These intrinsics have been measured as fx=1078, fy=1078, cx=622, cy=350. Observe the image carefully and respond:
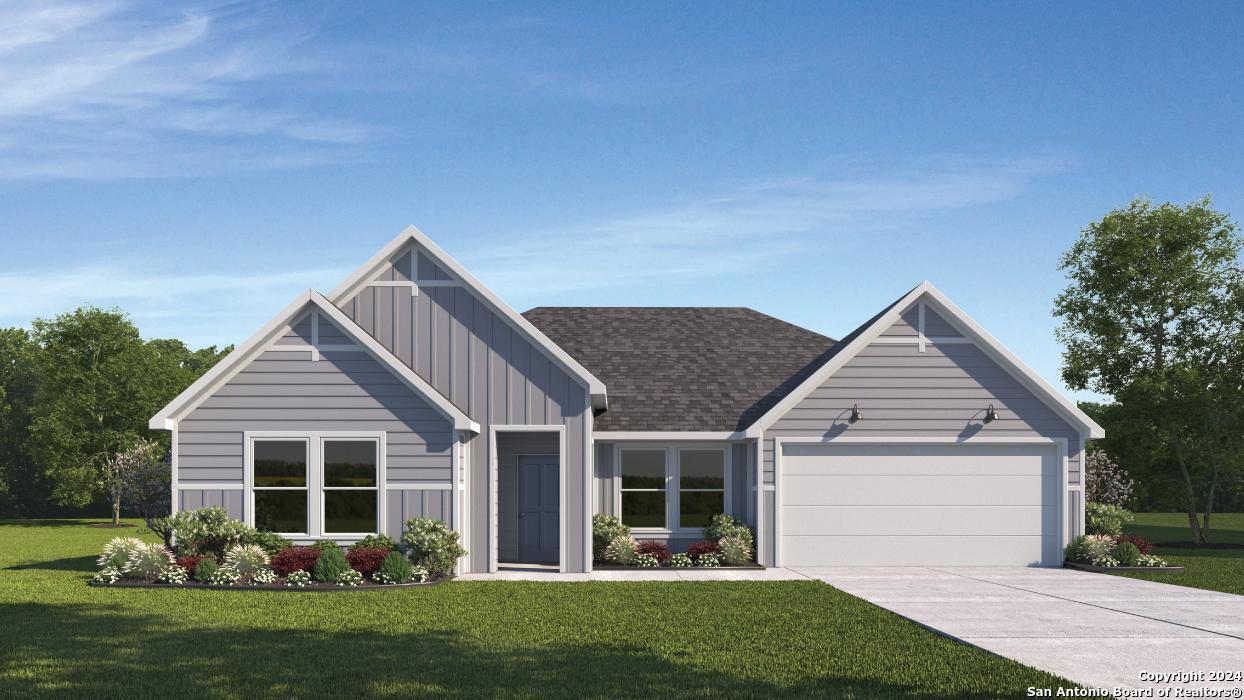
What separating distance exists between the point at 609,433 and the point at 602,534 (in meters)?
2.07

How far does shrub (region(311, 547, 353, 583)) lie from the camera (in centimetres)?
1769

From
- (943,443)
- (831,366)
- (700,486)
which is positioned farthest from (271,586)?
(943,443)

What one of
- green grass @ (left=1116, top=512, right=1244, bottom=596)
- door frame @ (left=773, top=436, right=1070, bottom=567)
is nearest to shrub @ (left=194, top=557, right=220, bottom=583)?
door frame @ (left=773, top=436, right=1070, bottom=567)

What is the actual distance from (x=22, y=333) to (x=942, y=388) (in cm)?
6552

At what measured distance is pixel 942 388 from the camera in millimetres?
22266

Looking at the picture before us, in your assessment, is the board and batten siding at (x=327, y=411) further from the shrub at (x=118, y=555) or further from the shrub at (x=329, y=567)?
the shrub at (x=329, y=567)

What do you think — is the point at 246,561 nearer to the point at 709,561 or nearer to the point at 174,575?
the point at 174,575

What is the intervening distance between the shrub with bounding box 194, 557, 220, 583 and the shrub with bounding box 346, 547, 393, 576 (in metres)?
Answer: 2.21

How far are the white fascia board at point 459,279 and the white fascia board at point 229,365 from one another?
1260 millimetres

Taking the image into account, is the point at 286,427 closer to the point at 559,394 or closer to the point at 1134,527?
the point at 559,394

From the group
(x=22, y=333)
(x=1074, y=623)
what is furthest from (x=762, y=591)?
(x=22, y=333)

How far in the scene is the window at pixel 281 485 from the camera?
1948 cm

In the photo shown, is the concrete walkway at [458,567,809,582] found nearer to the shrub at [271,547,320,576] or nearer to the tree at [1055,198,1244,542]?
the shrub at [271,547,320,576]

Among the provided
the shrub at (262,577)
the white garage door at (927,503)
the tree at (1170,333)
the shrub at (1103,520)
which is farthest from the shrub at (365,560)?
the tree at (1170,333)
